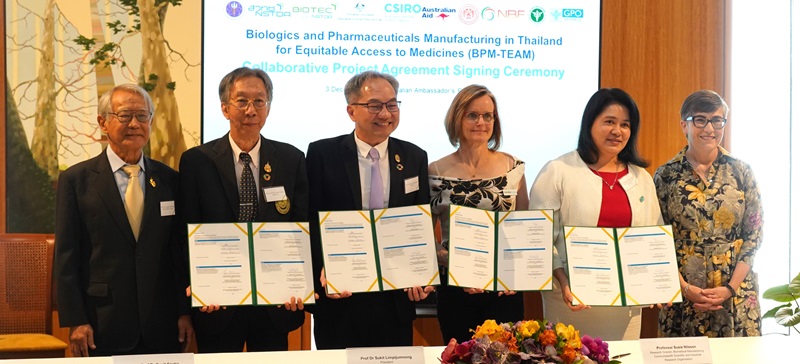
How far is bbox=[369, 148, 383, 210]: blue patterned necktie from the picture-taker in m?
3.65

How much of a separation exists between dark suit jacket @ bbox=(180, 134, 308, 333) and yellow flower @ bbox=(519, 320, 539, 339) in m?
1.56

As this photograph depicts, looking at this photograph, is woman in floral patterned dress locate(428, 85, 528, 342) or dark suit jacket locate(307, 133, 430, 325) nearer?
dark suit jacket locate(307, 133, 430, 325)

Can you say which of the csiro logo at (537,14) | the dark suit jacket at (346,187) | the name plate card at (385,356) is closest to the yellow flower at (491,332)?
the name plate card at (385,356)

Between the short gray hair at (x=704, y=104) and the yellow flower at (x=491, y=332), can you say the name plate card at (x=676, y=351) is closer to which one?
the yellow flower at (x=491, y=332)

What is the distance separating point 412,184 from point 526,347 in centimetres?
157

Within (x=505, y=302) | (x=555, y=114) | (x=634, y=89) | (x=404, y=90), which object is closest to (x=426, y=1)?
(x=404, y=90)

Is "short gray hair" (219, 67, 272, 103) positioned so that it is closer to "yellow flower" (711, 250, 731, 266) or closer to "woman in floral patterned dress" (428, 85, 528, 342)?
"woman in floral patterned dress" (428, 85, 528, 342)

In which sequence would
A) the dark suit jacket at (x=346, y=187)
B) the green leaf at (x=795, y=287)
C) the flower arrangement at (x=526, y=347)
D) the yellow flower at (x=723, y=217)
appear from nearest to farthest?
1. the flower arrangement at (x=526, y=347)
2. the green leaf at (x=795, y=287)
3. the dark suit jacket at (x=346, y=187)
4. the yellow flower at (x=723, y=217)

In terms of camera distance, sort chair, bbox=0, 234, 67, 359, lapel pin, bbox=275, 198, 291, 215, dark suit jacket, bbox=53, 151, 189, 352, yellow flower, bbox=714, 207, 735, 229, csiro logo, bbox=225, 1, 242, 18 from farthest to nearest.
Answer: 1. csiro logo, bbox=225, 1, 242, 18
2. chair, bbox=0, 234, 67, 359
3. yellow flower, bbox=714, 207, 735, 229
4. lapel pin, bbox=275, 198, 291, 215
5. dark suit jacket, bbox=53, 151, 189, 352

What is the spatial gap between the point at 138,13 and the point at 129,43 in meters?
0.19

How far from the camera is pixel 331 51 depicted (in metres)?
5.18

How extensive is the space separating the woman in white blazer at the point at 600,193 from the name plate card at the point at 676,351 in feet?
3.42

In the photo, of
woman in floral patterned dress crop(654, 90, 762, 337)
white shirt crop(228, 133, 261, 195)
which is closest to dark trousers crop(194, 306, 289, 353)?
white shirt crop(228, 133, 261, 195)

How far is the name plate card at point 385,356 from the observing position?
258 centimetres
